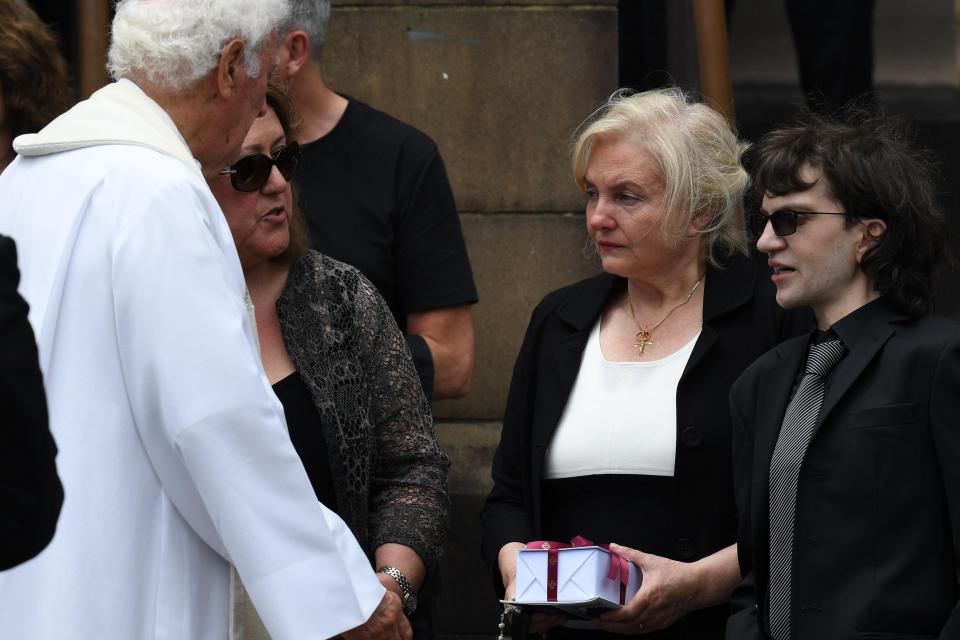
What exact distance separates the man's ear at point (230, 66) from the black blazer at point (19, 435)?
147 centimetres

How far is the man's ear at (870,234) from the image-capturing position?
362 cm

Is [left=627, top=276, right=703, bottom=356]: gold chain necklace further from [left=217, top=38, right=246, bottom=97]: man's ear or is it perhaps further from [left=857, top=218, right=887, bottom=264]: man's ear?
[left=217, top=38, right=246, bottom=97]: man's ear

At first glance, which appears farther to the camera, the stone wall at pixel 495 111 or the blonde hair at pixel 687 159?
the stone wall at pixel 495 111

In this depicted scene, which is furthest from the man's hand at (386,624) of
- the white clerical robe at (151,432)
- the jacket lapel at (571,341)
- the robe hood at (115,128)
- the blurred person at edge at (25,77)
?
the blurred person at edge at (25,77)

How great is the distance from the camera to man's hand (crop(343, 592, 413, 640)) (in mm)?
3539

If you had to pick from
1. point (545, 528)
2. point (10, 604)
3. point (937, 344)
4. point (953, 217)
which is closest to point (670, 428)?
point (545, 528)

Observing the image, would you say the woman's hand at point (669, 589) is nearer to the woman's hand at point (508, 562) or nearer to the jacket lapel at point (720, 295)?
the woman's hand at point (508, 562)

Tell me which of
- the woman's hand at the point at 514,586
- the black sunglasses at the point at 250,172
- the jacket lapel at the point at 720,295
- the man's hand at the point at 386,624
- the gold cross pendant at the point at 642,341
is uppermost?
the black sunglasses at the point at 250,172

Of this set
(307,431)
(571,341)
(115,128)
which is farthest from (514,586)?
(115,128)

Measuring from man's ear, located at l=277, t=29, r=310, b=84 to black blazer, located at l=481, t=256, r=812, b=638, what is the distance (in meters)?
1.09

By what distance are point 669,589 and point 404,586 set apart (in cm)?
63

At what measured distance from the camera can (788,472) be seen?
11.4 ft

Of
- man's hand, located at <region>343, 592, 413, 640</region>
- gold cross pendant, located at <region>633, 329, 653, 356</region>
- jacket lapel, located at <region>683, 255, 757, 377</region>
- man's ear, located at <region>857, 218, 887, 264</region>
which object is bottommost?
man's hand, located at <region>343, 592, 413, 640</region>

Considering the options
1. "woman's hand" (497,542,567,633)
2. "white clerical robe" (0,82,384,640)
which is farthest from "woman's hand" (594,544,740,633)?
"white clerical robe" (0,82,384,640)
